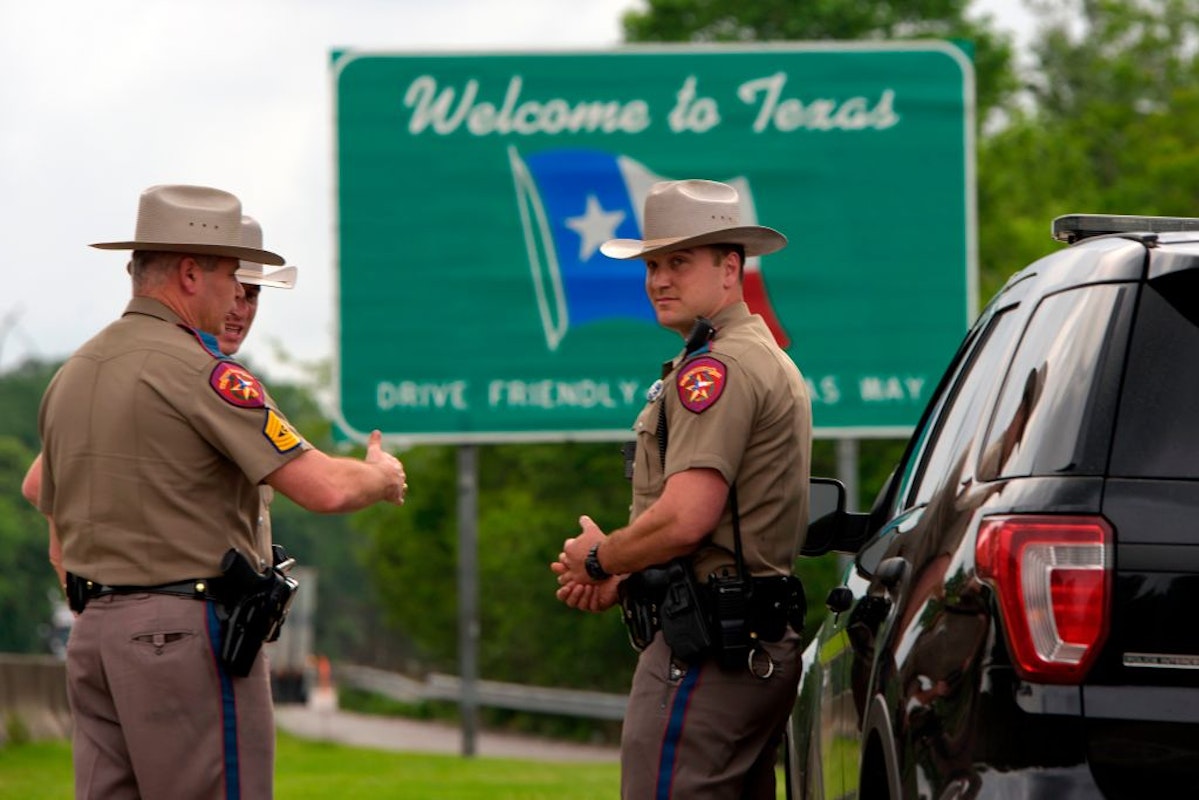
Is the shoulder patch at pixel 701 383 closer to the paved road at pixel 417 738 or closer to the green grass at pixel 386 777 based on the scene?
the green grass at pixel 386 777

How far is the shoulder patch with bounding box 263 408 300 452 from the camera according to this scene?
5.16 m

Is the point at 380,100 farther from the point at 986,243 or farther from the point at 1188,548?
the point at 986,243

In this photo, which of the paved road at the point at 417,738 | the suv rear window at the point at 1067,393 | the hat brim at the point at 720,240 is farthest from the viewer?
the paved road at the point at 417,738

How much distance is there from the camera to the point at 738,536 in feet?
17.3

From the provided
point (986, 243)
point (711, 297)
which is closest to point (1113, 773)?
point (711, 297)

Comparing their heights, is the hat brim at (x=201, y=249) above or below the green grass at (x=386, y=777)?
above

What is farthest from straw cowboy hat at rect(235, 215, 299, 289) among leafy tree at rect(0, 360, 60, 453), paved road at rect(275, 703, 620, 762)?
leafy tree at rect(0, 360, 60, 453)

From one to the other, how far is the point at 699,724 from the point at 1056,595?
1.87 meters

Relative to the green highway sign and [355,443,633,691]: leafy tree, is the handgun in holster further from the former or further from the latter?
[355,443,633,691]: leafy tree

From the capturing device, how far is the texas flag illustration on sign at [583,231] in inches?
712

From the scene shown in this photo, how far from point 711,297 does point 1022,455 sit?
1.93 metres

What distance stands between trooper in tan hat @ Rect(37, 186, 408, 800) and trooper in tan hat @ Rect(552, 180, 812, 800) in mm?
653

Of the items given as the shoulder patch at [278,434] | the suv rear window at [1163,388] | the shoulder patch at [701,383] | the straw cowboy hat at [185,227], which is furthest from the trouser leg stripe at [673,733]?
the suv rear window at [1163,388]

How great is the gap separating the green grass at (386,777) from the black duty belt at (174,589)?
748 cm
